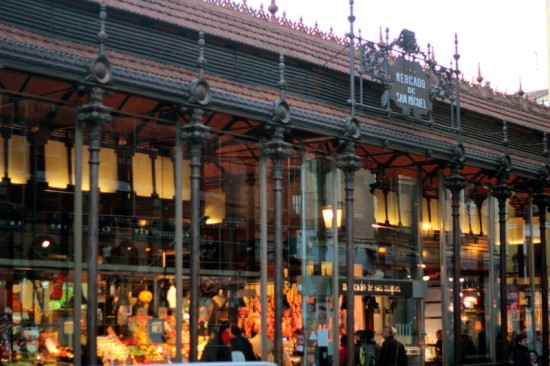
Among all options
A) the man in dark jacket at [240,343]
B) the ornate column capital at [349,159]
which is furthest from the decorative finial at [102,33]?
the ornate column capital at [349,159]

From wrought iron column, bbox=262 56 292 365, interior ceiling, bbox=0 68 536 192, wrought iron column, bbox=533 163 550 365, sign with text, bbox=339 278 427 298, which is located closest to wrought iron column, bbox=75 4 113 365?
interior ceiling, bbox=0 68 536 192

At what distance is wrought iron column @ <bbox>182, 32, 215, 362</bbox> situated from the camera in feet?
54.7

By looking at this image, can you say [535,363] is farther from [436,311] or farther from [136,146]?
[136,146]

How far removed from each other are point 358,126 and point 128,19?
5.00 m

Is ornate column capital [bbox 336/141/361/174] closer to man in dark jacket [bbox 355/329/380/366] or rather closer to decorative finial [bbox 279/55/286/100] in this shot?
decorative finial [bbox 279/55/286/100]

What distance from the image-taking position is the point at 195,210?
55.5 ft

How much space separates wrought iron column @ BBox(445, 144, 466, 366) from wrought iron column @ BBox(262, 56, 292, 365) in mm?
5311

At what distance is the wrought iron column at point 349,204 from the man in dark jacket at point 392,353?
1717 mm

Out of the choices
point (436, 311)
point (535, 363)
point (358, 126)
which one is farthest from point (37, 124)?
point (535, 363)

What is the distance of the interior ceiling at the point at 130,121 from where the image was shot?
50.4ft

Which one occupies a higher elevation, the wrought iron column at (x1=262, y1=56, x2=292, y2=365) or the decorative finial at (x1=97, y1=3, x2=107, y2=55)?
the decorative finial at (x1=97, y1=3, x2=107, y2=55)

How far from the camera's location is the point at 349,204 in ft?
65.4

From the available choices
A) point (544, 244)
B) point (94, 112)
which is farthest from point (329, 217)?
point (544, 244)

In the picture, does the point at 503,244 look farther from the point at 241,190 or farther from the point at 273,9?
the point at 241,190
